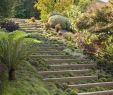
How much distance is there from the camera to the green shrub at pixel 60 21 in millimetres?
19797

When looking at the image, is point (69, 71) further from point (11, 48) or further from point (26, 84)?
point (11, 48)

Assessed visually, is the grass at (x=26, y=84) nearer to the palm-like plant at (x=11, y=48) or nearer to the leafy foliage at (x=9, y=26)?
the palm-like plant at (x=11, y=48)

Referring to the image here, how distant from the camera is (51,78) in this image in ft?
37.5

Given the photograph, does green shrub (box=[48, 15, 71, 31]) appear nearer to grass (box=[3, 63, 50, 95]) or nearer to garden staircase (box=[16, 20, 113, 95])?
garden staircase (box=[16, 20, 113, 95])

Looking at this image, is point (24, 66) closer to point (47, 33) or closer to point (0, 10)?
point (0, 10)

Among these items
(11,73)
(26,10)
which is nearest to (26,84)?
(11,73)

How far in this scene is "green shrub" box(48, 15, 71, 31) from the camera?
19.8m

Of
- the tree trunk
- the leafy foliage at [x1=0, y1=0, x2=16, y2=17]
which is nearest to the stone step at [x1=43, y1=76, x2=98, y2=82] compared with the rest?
the tree trunk

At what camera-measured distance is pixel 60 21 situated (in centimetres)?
2009

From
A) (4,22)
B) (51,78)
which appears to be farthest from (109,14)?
(4,22)

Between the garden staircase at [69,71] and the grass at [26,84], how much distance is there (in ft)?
1.72

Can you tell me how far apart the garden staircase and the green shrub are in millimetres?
4515

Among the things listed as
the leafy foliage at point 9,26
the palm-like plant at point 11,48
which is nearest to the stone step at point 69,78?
the palm-like plant at point 11,48

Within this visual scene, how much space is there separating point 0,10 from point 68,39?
3575 mm
